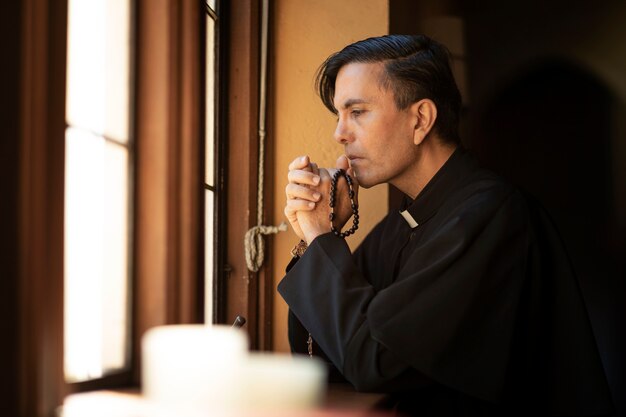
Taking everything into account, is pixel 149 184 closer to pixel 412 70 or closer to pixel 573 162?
pixel 412 70

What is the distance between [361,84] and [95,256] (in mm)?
935

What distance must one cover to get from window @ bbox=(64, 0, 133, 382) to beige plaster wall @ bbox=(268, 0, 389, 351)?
0.88 metres

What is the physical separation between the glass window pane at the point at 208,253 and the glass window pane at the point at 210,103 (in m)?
0.05

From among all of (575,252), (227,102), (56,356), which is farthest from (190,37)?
(575,252)

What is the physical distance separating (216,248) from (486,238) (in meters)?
0.84

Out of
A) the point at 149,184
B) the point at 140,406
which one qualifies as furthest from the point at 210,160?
the point at 140,406

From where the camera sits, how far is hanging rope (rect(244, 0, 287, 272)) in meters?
2.55

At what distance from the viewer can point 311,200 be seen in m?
2.17

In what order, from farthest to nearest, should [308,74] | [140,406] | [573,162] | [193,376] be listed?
[573,162], [308,74], [140,406], [193,376]

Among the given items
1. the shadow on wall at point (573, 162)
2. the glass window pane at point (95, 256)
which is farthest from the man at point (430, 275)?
the shadow on wall at point (573, 162)

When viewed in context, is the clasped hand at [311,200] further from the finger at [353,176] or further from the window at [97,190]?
the window at [97,190]

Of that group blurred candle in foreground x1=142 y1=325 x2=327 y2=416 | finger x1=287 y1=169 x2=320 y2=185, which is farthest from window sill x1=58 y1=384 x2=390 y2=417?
finger x1=287 y1=169 x2=320 y2=185

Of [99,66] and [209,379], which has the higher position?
[99,66]

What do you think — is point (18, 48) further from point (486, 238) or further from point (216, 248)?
point (216, 248)
